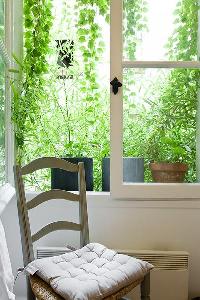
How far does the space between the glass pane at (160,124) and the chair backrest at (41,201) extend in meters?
0.39

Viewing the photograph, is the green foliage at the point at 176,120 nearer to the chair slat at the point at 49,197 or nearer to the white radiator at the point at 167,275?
the white radiator at the point at 167,275

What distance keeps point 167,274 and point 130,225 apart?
359mm

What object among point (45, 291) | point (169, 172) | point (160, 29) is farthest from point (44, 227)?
point (160, 29)

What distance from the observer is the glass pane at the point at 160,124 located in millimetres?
2734

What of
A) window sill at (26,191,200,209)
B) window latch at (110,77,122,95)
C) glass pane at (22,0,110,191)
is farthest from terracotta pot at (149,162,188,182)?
window latch at (110,77,122,95)

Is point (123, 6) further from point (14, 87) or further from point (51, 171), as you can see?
point (51, 171)

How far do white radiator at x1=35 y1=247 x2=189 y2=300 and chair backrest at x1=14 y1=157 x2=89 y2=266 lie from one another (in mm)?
230

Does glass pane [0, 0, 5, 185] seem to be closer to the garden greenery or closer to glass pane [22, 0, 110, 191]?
the garden greenery

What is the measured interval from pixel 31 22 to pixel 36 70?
310mm

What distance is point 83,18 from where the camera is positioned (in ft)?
9.50

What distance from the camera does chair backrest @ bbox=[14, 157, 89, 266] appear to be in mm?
2250

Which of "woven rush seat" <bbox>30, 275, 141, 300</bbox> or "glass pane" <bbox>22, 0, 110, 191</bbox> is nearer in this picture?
"woven rush seat" <bbox>30, 275, 141, 300</bbox>

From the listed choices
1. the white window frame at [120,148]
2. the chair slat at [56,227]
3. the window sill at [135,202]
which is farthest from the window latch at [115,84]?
the chair slat at [56,227]

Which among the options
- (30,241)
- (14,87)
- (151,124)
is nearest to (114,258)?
(30,241)
